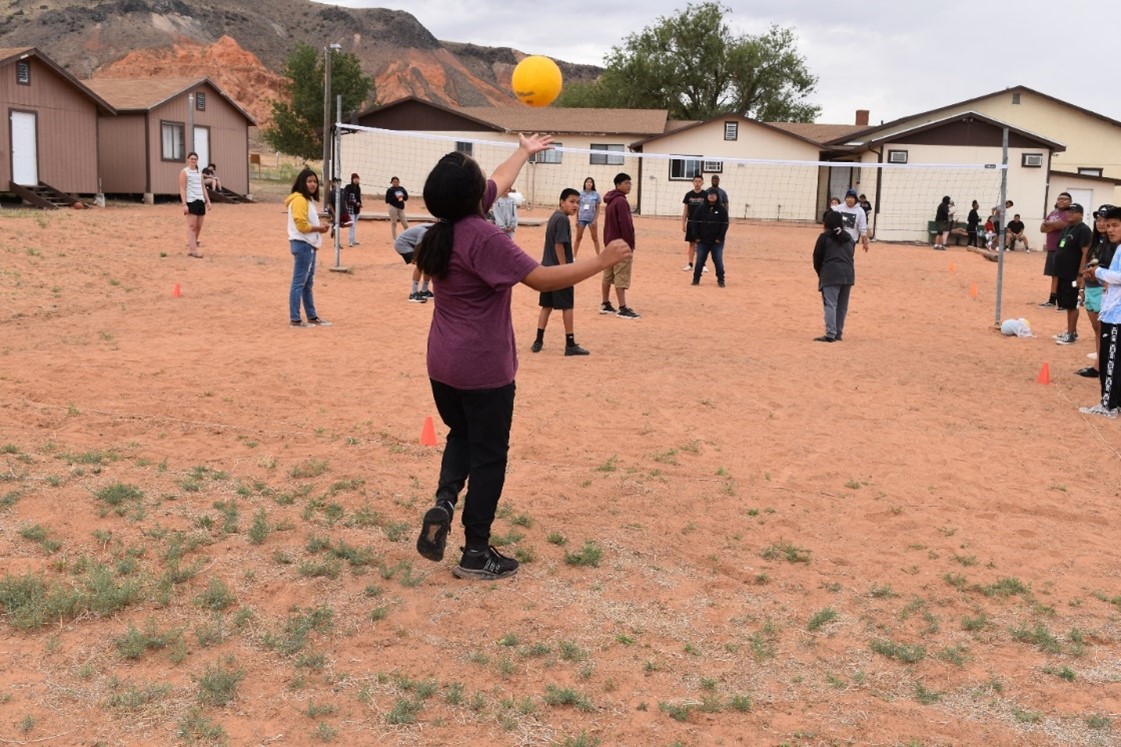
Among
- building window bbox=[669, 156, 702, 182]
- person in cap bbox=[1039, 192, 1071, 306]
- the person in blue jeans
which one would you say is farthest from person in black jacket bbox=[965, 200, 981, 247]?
the person in blue jeans

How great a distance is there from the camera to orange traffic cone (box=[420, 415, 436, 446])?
7188 millimetres

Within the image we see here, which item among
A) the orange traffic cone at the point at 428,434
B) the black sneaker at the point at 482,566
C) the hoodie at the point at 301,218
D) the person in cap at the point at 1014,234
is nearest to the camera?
the black sneaker at the point at 482,566

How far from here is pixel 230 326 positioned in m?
11.6

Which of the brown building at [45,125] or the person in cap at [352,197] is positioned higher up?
the brown building at [45,125]

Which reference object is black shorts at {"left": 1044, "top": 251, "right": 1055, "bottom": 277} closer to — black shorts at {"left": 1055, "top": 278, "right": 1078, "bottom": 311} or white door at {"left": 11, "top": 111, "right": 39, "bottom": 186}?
black shorts at {"left": 1055, "top": 278, "right": 1078, "bottom": 311}

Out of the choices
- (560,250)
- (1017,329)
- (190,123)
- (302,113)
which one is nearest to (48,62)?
(190,123)

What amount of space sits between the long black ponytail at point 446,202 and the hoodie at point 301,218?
263 inches

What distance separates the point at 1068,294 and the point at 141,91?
27.2 meters

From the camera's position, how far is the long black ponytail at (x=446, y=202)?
14.9 feet

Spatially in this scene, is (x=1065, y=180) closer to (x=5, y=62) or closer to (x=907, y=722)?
(x=5, y=62)

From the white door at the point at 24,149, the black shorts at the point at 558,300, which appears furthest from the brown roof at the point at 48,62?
the black shorts at the point at 558,300

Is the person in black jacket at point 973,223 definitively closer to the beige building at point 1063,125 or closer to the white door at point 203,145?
the beige building at point 1063,125

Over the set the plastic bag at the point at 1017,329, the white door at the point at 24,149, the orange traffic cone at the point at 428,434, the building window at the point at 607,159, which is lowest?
the orange traffic cone at the point at 428,434

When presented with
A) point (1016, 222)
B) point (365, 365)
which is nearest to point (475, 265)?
point (365, 365)
